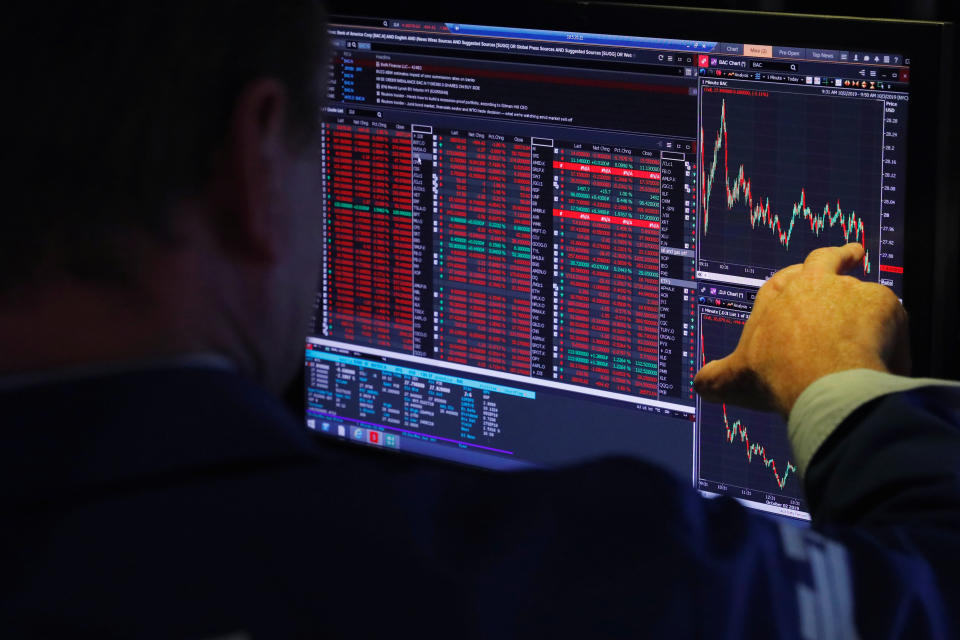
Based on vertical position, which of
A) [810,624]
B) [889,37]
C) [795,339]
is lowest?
[810,624]

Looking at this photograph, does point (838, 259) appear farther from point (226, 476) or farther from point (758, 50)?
point (226, 476)

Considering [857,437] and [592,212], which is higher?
[592,212]

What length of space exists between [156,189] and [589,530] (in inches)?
10.9

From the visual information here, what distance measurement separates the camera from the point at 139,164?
67cm

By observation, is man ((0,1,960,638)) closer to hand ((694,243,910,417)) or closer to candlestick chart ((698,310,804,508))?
hand ((694,243,910,417))

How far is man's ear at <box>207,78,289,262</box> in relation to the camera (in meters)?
0.70

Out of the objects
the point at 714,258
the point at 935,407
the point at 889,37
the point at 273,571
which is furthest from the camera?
the point at 714,258

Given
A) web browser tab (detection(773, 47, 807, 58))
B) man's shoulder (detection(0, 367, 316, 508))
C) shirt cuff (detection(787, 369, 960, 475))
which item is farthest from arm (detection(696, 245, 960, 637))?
man's shoulder (detection(0, 367, 316, 508))

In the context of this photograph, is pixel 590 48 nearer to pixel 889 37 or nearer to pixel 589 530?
pixel 889 37

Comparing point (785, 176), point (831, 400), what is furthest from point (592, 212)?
point (831, 400)

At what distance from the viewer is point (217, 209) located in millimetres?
703

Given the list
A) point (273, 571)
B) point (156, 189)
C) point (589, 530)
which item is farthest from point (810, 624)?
point (156, 189)

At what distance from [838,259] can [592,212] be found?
8.6 inches

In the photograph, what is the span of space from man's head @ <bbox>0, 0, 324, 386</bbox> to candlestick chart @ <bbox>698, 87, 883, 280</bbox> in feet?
1.60
